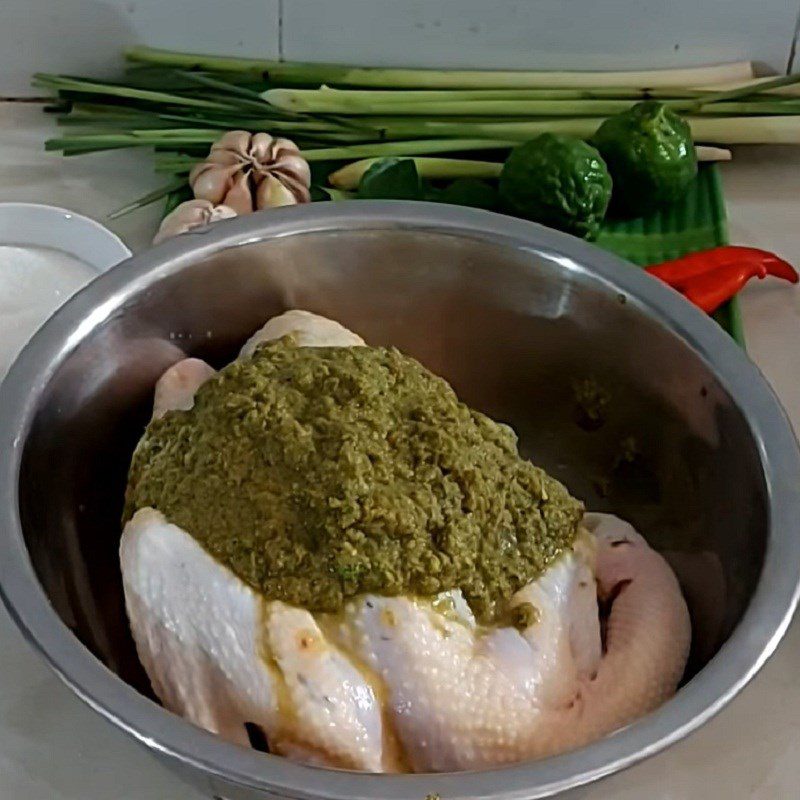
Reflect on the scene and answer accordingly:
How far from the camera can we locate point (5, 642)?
842mm

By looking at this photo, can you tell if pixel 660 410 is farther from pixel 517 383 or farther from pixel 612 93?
pixel 612 93

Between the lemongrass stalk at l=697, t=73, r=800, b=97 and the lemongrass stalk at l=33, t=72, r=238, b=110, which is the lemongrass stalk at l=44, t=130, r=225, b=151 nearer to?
the lemongrass stalk at l=33, t=72, r=238, b=110

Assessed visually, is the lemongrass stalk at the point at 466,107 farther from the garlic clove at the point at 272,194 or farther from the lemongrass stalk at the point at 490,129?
the garlic clove at the point at 272,194

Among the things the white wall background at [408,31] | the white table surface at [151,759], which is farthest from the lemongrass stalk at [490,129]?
the white table surface at [151,759]

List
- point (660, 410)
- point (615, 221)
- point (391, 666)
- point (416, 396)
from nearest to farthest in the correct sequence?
1. point (391, 666)
2. point (416, 396)
3. point (660, 410)
4. point (615, 221)

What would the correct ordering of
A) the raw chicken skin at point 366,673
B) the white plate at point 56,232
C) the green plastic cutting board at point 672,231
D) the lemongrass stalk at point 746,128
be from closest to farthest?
the raw chicken skin at point 366,673, the white plate at point 56,232, the green plastic cutting board at point 672,231, the lemongrass stalk at point 746,128

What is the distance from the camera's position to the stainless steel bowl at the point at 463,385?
0.73 m

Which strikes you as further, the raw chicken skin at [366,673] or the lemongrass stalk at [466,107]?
the lemongrass stalk at [466,107]

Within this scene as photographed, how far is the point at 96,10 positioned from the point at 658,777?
922 mm

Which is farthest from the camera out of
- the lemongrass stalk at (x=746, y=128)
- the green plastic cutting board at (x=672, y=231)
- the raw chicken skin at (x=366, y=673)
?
the lemongrass stalk at (x=746, y=128)

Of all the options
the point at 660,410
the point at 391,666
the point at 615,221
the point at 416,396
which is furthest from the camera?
the point at 615,221

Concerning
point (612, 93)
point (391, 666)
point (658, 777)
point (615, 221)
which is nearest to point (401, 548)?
point (391, 666)

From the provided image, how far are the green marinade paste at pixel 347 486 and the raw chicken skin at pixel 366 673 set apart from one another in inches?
0.6

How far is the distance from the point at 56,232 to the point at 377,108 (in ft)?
1.18
